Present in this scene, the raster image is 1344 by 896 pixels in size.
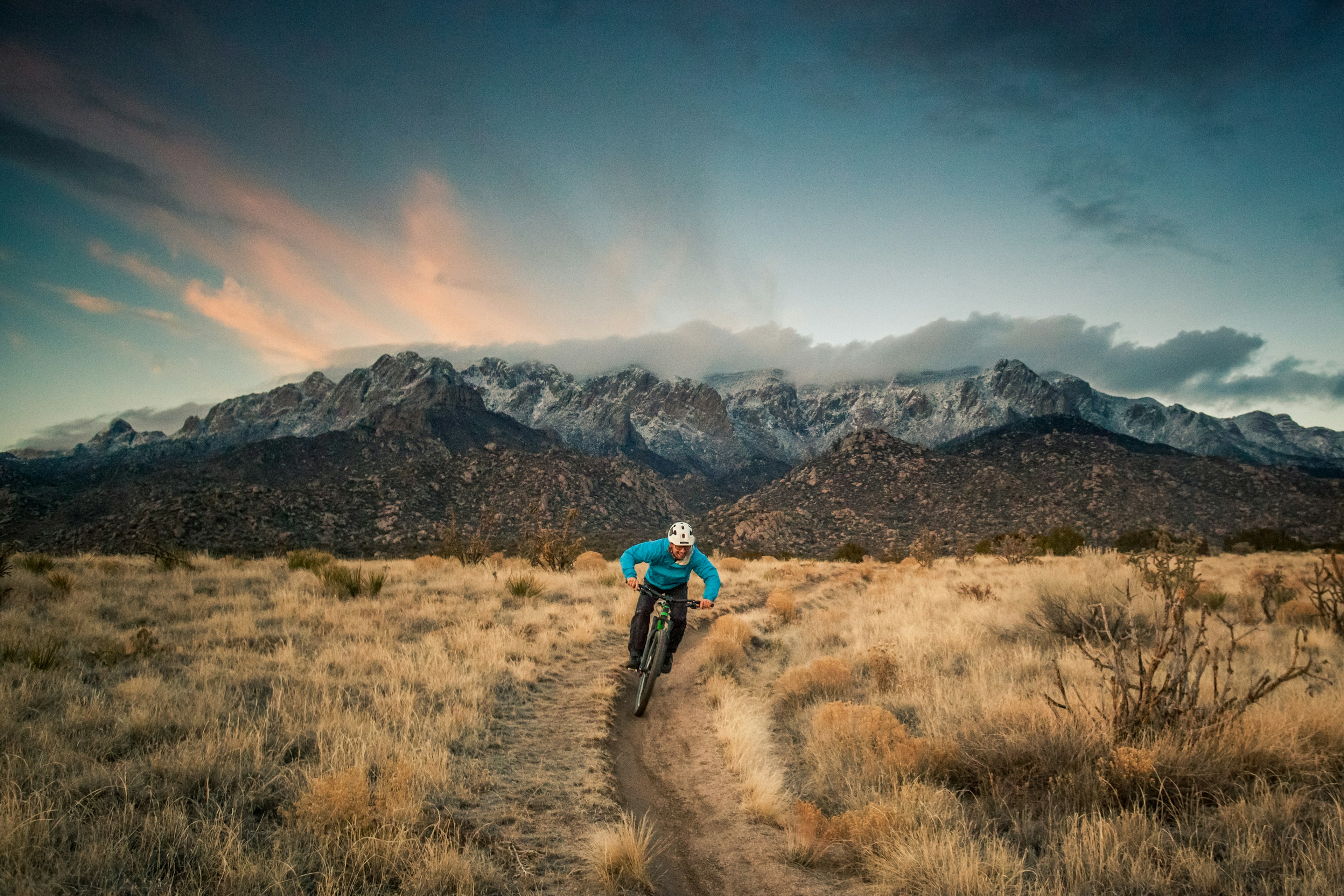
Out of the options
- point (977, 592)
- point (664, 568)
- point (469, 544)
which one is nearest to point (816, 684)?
point (664, 568)

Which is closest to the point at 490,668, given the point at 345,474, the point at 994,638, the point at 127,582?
the point at 994,638

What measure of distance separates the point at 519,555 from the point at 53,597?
15.1 metres

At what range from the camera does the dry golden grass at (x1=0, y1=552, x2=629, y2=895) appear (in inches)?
142

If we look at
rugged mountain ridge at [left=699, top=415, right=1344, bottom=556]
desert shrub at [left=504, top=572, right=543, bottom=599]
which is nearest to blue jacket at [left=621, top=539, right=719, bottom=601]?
desert shrub at [left=504, top=572, right=543, bottom=599]

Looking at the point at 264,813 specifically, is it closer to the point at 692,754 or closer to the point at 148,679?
the point at 148,679

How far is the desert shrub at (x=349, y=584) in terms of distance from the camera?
13.4 meters

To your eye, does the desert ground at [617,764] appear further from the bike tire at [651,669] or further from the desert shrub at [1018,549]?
the desert shrub at [1018,549]

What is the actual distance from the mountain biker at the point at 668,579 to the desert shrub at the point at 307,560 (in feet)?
37.6

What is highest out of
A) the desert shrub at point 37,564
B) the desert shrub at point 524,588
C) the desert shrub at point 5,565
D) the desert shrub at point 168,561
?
the desert shrub at point 5,565

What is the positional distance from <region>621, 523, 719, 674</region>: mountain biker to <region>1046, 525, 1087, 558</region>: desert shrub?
38582 mm

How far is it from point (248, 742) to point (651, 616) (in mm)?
5534

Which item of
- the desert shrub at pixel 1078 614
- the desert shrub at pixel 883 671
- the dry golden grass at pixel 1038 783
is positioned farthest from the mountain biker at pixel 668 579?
the desert shrub at pixel 1078 614

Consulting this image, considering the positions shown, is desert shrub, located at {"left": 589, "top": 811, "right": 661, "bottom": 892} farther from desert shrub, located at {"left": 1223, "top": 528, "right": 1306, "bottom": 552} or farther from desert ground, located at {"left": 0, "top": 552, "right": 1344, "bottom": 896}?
desert shrub, located at {"left": 1223, "top": 528, "right": 1306, "bottom": 552}

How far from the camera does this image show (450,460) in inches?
4254
